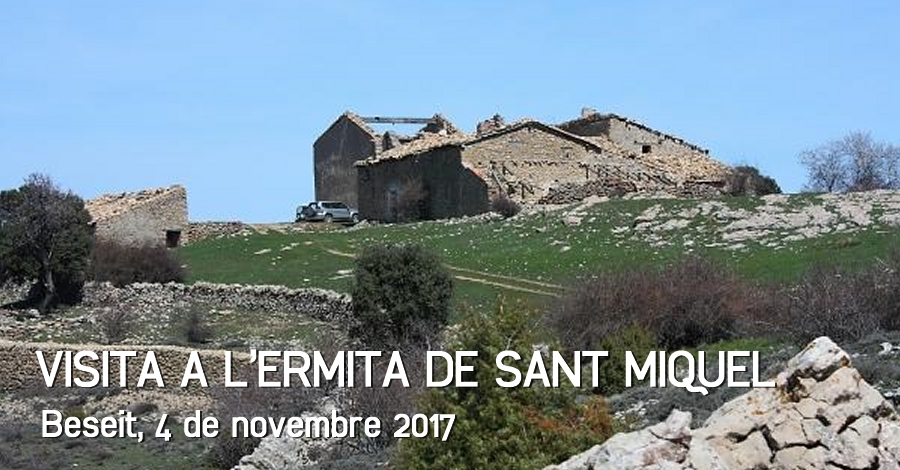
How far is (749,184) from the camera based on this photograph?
5022cm

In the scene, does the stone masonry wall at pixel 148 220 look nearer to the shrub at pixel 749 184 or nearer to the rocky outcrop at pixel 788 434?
the shrub at pixel 749 184

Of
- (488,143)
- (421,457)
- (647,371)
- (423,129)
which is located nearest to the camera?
(421,457)

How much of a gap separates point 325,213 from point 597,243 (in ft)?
70.2

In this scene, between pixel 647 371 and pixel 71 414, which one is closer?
pixel 647 371

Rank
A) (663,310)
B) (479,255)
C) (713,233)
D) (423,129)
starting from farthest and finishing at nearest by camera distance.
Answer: (423,129) → (479,255) → (713,233) → (663,310)

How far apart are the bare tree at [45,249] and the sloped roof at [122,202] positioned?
776cm

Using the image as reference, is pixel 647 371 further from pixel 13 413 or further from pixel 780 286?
pixel 13 413

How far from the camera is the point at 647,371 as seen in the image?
23141mm

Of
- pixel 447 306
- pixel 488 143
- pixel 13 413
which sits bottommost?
pixel 13 413

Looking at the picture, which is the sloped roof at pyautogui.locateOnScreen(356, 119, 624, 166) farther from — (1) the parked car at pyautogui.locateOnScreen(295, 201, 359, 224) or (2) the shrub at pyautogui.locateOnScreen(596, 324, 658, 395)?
(2) the shrub at pyautogui.locateOnScreen(596, 324, 658, 395)

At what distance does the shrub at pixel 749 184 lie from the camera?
163 ft

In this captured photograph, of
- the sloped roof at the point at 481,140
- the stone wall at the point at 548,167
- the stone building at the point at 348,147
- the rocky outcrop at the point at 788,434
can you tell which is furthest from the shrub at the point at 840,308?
the stone building at the point at 348,147

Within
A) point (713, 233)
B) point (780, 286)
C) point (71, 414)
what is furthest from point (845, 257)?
point (71, 414)

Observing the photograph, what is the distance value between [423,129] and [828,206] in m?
32.8
